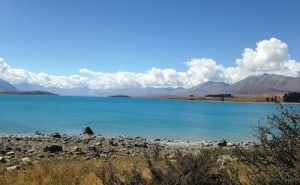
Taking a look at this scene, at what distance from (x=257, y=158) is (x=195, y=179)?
5.50ft

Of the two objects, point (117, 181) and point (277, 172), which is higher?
point (277, 172)

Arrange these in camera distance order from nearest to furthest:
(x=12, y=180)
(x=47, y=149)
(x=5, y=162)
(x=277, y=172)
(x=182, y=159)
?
1. (x=277, y=172)
2. (x=182, y=159)
3. (x=12, y=180)
4. (x=5, y=162)
5. (x=47, y=149)

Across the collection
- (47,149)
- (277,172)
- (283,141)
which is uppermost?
(283,141)

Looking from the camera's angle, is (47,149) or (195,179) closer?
(195,179)

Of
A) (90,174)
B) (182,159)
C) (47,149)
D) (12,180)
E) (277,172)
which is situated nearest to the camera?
(277,172)

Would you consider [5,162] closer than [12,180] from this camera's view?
No

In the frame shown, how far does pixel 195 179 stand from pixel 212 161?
53.1 inches

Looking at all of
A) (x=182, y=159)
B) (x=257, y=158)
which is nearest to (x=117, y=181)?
(x=182, y=159)

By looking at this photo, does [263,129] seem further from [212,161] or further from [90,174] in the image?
[90,174]

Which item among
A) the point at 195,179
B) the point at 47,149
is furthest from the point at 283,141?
the point at 47,149

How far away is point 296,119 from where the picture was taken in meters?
8.52

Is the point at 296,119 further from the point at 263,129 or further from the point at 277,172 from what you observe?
the point at 277,172

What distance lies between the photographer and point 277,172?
778 cm

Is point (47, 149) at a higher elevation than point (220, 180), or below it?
below
